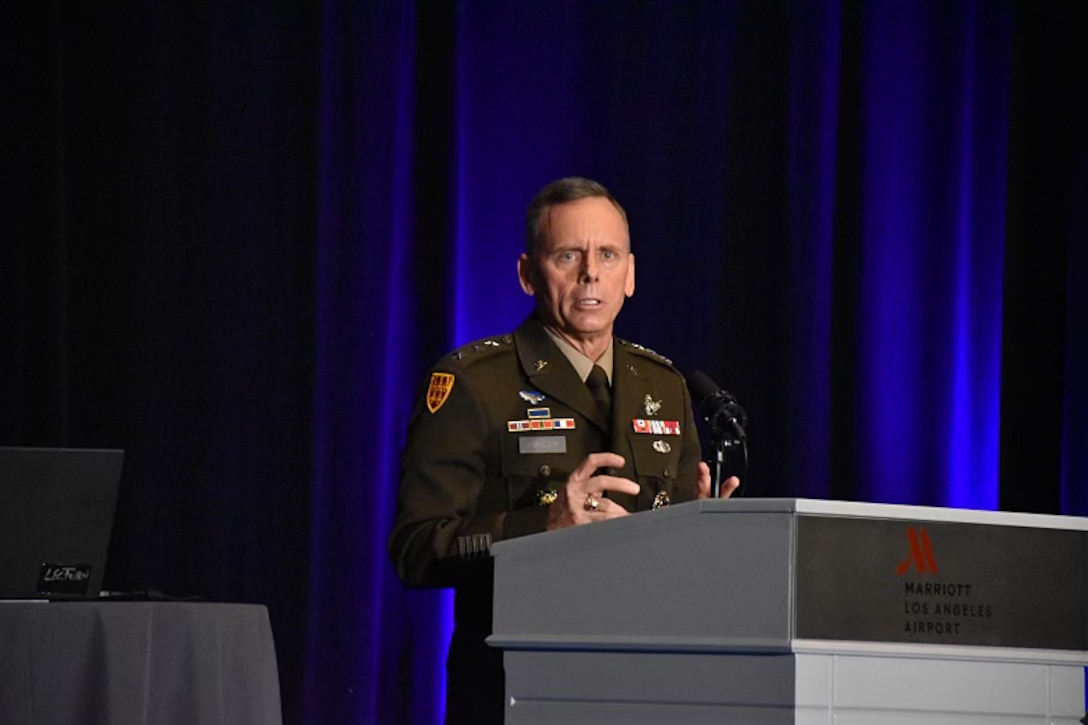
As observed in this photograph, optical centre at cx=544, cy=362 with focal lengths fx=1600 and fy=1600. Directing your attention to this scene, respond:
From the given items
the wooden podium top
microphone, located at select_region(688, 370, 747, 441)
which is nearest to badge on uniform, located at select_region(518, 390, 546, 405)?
microphone, located at select_region(688, 370, 747, 441)

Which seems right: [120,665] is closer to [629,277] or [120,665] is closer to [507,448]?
[507,448]

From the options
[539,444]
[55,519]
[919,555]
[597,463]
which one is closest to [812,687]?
[919,555]

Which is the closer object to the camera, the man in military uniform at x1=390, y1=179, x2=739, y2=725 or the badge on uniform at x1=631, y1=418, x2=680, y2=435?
the man in military uniform at x1=390, y1=179, x2=739, y2=725

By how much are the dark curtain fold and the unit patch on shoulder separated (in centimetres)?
195

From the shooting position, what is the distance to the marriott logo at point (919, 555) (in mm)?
1551

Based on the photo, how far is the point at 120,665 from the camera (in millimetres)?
2799

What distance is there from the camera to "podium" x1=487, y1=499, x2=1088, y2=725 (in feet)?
4.94

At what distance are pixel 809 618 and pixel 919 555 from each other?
14 centimetres

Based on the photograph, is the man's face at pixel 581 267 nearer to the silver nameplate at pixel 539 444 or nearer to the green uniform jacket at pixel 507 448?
the green uniform jacket at pixel 507 448

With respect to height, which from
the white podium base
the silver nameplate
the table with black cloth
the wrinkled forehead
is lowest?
the table with black cloth

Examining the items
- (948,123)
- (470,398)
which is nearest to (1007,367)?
(948,123)

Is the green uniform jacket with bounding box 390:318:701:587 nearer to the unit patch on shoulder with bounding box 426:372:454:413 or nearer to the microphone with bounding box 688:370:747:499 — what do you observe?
the unit patch on shoulder with bounding box 426:372:454:413

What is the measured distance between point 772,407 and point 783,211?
62cm

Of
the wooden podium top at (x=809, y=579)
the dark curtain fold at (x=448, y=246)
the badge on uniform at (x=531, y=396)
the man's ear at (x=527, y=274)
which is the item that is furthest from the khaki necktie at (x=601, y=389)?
the dark curtain fold at (x=448, y=246)
